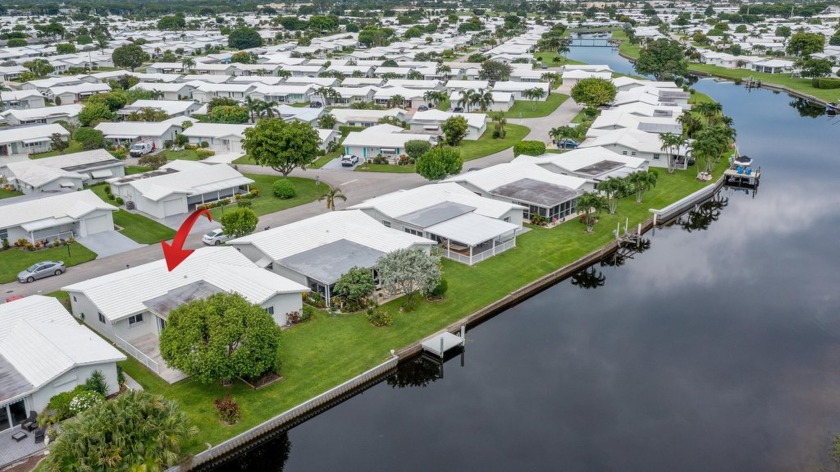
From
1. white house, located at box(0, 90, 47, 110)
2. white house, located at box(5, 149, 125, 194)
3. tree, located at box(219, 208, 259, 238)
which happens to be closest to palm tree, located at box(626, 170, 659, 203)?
tree, located at box(219, 208, 259, 238)

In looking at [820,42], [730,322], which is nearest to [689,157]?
[730,322]

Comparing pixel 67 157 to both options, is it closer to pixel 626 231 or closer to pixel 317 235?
pixel 317 235

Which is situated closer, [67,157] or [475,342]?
[475,342]

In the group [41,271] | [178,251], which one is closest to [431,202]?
[178,251]

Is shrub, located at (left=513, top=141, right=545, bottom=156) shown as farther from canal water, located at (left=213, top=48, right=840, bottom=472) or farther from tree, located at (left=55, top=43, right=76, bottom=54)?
tree, located at (left=55, top=43, right=76, bottom=54)

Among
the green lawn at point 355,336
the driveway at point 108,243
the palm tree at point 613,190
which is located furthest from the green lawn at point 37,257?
the palm tree at point 613,190

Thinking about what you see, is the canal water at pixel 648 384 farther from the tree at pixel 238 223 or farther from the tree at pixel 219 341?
the tree at pixel 238 223
